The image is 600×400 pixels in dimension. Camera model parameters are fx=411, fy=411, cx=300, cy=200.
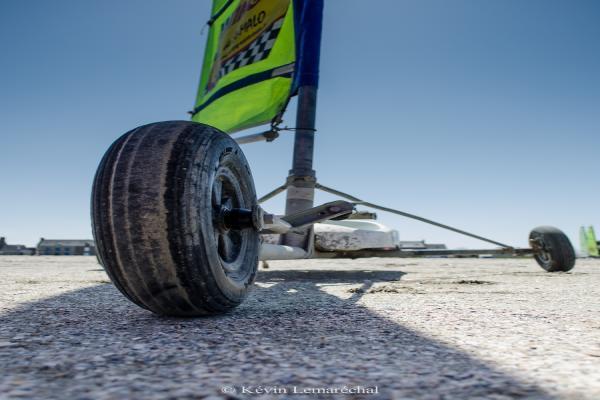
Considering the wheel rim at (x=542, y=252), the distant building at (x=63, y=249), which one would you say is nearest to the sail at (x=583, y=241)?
the wheel rim at (x=542, y=252)

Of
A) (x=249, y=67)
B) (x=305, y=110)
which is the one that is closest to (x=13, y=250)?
(x=249, y=67)

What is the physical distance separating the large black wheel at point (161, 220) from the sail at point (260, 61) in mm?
2948

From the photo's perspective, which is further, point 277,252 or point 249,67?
point 249,67

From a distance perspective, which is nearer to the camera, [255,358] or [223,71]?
[255,358]

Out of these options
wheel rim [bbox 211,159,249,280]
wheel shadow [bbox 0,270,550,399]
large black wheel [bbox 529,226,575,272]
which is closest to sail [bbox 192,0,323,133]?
wheel rim [bbox 211,159,249,280]

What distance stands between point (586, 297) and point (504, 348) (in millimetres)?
1431

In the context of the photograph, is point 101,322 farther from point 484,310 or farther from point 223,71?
point 223,71

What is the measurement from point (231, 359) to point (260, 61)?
4.29m

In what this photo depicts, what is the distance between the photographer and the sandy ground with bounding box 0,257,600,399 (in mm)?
732

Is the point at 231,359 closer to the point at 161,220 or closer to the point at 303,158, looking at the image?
the point at 161,220

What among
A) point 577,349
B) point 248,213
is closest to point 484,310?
point 577,349

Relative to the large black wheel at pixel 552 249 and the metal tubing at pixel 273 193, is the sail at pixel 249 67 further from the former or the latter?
the large black wheel at pixel 552 249

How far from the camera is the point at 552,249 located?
4234 mm

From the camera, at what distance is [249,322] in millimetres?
1389
